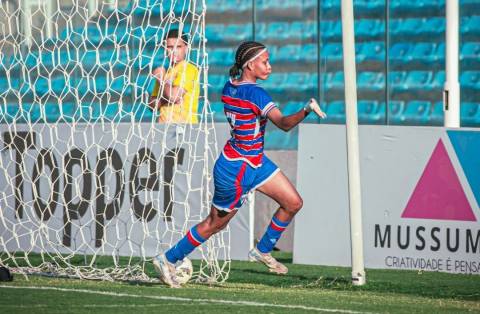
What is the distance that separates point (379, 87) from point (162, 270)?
628 cm

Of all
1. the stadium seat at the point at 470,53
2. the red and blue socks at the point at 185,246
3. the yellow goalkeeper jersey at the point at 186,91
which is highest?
the stadium seat at the point at 470,53

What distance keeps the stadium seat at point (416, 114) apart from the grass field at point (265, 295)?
4.27 m

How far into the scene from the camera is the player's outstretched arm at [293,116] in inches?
323

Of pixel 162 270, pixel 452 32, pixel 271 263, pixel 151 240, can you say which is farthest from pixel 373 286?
pixel 452 32

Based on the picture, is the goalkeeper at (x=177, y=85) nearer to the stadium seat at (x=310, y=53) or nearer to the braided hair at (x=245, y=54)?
the braided hair at (x=245, y=54)

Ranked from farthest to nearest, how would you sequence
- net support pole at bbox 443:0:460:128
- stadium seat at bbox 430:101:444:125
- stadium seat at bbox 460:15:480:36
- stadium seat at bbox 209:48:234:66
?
stadium seat at bbox 209:48:234:66
stadium seat at bbox 430:101:444:125
stadium seat at bbox 460:15:480:36
net support pole at bbox 443:0:460:128

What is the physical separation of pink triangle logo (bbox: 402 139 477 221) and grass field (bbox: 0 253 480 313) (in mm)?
531

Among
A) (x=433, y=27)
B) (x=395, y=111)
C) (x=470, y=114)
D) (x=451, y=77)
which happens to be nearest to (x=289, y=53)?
(x=395, y=111)

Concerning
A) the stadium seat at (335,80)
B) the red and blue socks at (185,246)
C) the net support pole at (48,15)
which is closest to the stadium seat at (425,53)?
the stadium seat at (335,80)

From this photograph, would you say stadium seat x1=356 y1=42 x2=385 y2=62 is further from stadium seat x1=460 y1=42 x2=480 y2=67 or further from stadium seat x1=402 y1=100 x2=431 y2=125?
stadium seat x1=460 y1=42 x2=480 y2=67

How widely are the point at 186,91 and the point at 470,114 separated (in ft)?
14.6

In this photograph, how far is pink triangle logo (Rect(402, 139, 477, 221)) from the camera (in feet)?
33.5

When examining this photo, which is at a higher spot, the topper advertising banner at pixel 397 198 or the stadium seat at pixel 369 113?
the stadium seat at pixel 369 113

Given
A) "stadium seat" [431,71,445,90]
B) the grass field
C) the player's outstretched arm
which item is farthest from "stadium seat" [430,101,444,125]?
the player's outstretched arm
